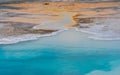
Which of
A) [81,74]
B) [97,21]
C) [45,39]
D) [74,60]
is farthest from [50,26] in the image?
[81,74]

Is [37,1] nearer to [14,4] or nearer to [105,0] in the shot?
[14,4]

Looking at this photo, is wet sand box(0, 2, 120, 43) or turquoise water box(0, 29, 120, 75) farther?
wet sand box(0, 2, 120, 43)

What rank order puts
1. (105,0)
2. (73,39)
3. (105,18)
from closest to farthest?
(73,39)
(105,18)
(105,0)

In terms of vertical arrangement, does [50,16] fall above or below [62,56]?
above

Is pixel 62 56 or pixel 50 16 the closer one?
pixel 62 56

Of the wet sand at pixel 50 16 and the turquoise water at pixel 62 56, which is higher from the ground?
the wet sand at pixel 50 16

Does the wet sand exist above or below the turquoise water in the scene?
above

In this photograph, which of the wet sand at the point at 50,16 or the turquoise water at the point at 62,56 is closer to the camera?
the turquoise water at the point at 62,56

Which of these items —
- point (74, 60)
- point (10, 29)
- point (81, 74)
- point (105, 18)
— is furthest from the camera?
point (105, 18)
